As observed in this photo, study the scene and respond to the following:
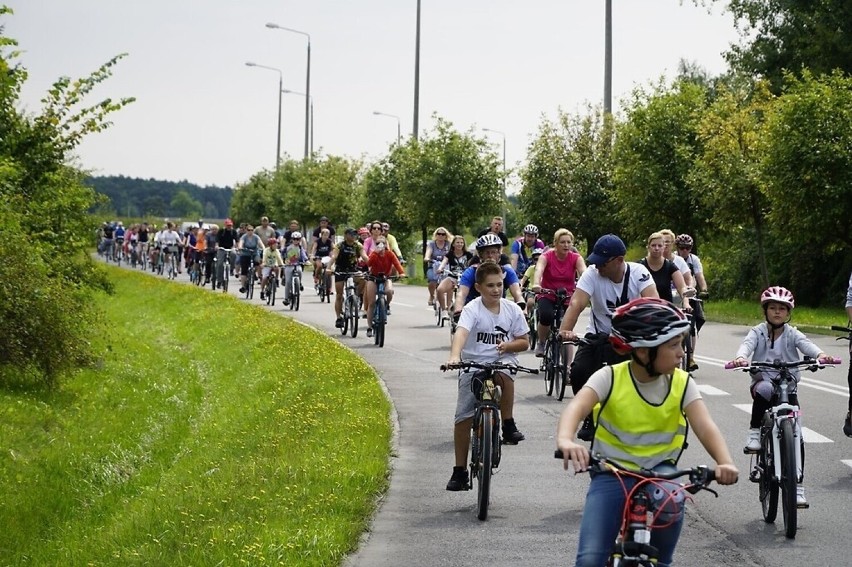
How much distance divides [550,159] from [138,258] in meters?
18.3

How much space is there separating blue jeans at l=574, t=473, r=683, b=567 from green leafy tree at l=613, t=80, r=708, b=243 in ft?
111

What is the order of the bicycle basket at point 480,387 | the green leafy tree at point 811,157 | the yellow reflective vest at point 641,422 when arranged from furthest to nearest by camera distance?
the green leafy tree at point 811,157
the bicycle basket at point 480,387
the yellow reflective vest at point 641,422

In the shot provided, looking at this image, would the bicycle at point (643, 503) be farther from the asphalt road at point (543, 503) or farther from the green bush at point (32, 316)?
the green bush at point (32, 316)

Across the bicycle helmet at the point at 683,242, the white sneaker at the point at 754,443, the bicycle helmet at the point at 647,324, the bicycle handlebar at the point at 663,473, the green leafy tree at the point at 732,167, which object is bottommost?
the white sneaker at the point at 754,443

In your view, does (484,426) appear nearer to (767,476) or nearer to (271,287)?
(767,476)

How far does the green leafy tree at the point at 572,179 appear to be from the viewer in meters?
48.6

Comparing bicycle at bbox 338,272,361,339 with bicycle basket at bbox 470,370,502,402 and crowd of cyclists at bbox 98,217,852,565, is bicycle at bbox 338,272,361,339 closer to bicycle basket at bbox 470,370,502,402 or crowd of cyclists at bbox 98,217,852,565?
crowd of cyclists at bbox 98,217,852,565

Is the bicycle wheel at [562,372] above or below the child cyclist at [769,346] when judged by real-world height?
below

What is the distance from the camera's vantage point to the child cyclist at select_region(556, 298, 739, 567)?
5.23 metres

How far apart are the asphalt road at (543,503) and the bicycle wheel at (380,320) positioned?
15.9 ft

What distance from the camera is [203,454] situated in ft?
47.2

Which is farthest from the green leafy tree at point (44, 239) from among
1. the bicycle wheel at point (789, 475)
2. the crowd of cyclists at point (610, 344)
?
the bicycle wheel at point (789, 475)

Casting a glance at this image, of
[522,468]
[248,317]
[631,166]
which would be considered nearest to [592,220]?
[631,166]

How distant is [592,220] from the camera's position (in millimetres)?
48750
